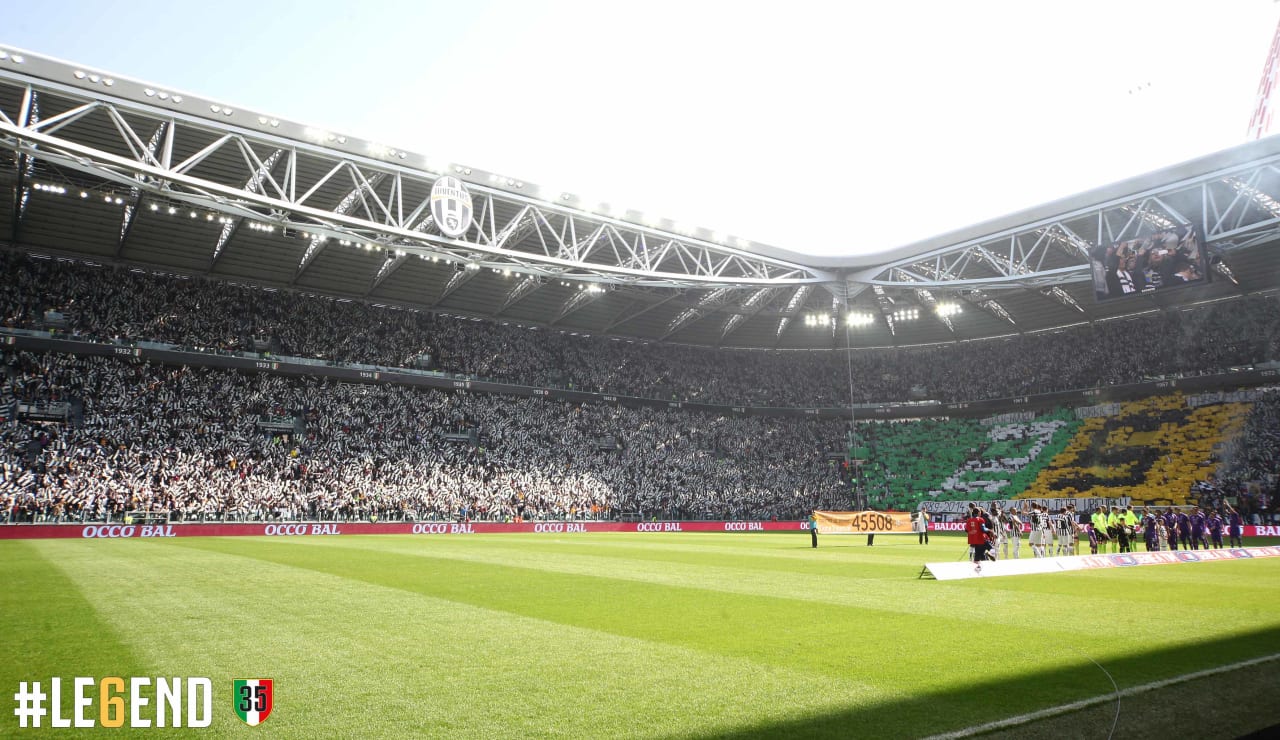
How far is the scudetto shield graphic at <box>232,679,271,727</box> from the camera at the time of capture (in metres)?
5.42

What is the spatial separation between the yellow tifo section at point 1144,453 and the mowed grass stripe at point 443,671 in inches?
1693

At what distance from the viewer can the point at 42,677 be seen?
21.4 feet

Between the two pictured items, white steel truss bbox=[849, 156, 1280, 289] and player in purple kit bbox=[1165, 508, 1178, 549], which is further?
white steel truss bbox=[849, 156, 1280, 289]

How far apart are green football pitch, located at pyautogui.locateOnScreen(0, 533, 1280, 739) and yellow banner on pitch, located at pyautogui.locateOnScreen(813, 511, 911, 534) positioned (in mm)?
18068

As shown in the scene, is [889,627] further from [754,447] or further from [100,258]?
[754,447]

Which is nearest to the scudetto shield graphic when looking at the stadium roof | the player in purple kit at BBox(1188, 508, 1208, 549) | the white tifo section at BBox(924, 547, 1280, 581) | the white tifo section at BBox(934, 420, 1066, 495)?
the white tifo section at BBox(924, 547, 1280, 581)

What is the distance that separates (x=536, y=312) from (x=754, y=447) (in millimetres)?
18453

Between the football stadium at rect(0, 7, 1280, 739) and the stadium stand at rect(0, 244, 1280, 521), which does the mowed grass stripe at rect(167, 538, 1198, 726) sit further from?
the stadium stand at rect(0, 244, 1280, 521)

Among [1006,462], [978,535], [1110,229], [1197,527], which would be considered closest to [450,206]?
[978,535]

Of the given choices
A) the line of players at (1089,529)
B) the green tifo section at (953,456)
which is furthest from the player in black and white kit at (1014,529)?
the green tifo section at (953,456)

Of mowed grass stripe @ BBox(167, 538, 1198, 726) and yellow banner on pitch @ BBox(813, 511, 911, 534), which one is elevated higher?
mowed grass stripe @ BBox(167, 538, 1198, 726)

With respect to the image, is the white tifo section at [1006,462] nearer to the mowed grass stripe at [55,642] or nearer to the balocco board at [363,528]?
the balocco board at [363,528]

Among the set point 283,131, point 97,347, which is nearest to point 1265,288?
point 283,131

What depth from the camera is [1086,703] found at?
583 cm
